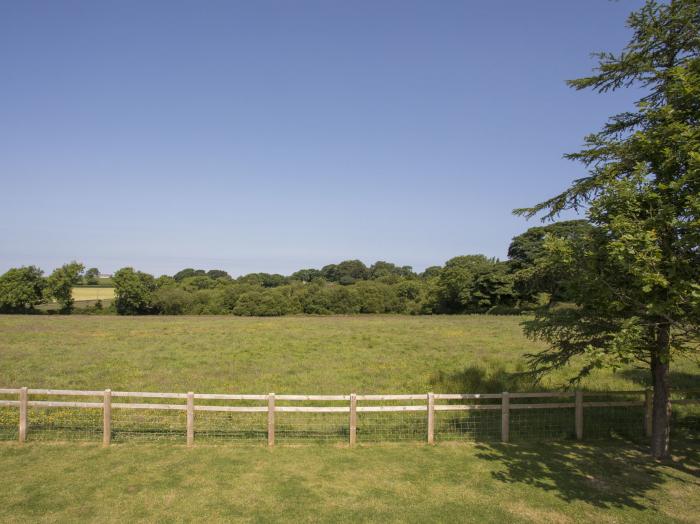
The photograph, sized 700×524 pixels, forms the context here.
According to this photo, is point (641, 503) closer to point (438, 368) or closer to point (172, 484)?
point (172, 484)

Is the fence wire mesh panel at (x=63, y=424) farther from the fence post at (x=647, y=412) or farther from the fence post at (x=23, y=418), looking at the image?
the fence post at (x=647, y=412)

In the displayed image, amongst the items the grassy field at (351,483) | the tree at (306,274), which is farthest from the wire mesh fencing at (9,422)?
the tree at (306,274)

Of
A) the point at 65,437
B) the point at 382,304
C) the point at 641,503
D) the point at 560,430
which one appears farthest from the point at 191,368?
the point at 382,304

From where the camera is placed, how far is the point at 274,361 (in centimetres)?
2369

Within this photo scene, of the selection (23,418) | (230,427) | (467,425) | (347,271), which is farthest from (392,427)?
(347,271)

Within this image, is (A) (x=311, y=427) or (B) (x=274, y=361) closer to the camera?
(A) (x=311, y=427)

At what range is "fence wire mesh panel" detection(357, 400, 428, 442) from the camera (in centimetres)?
1232

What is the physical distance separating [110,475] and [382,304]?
8407 cm

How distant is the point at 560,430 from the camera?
12.9 metres

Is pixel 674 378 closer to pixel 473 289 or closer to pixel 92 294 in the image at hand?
pixel 473 289

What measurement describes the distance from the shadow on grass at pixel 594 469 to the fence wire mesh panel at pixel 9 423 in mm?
12359

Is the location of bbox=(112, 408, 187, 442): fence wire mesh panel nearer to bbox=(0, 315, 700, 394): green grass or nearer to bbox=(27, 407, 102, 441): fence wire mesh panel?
bbox=(27, 407, 102, 441): fence wire mesh panel

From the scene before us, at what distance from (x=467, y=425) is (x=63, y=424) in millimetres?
11943

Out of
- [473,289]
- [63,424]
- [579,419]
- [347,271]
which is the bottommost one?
[63,424]
